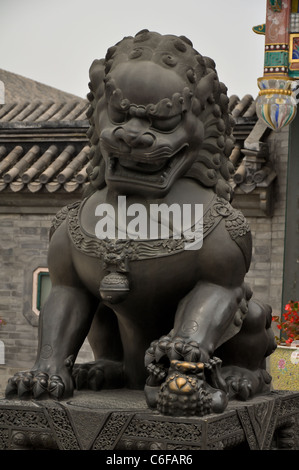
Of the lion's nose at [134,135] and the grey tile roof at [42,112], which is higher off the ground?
the grey tile roof at [42,112]

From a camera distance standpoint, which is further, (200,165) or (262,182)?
(262,182)

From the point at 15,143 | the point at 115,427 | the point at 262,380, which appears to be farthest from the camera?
the point at 15,143

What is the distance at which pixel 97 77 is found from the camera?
145 inches

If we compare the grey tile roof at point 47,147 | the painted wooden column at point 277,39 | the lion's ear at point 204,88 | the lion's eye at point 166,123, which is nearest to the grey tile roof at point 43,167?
the grey tile roof at point 47,147

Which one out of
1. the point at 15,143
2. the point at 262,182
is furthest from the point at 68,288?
the point at 15,143

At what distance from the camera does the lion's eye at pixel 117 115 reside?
350 cm

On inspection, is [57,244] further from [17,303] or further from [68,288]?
[17,303]

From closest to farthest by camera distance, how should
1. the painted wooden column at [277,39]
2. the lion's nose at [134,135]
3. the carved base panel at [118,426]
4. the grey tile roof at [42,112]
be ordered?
the carved base panel at [118,426]
the lion's nose at [134,135]
the painted wooden column at [277,39]
the grey tile roof at [42,112]

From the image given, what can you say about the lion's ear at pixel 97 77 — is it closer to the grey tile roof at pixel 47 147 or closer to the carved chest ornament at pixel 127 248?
the carved chest ornament at pixel 127 248

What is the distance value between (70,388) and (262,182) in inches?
264

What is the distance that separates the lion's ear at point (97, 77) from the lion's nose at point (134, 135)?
0.26 meters

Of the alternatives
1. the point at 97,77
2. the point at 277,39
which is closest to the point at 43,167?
the point at 277,39

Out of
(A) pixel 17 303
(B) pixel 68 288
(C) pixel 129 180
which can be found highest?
(C) pixel 129 180

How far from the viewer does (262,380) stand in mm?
3873
